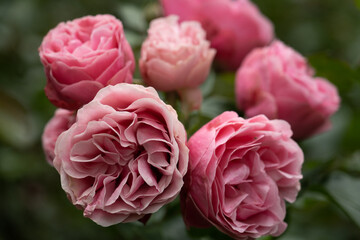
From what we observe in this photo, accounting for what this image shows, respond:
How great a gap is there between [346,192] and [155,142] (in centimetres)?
49

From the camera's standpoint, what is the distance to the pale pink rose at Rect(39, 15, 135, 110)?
69cm

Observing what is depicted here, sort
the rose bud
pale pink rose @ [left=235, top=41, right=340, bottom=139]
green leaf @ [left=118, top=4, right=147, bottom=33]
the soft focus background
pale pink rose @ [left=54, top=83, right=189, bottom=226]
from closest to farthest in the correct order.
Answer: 1. pale pink rose @ [left=54, top=83, right=189, bottom=226]
2. the rose bud
3. pale pink rose @ [left=235, top=41, right=340, bottom=139]
4. the soft focus background
5. green leaf @ [left=118, top=4, right=147, bottom=33]

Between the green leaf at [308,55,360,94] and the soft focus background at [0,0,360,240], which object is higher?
the green leaf at [308,55,360,94]

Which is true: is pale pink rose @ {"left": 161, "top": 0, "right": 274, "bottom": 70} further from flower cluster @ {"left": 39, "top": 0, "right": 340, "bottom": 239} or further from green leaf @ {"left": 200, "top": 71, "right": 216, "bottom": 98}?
flower cluster @ {"left": 39, "top": 0, "right": 340, "bottom": 239}

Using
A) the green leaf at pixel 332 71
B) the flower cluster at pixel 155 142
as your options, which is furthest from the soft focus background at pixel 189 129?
the flower cluster at pixel 155 142

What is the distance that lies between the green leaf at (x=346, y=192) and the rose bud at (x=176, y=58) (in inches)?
12.9

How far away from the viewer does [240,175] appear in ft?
2.15

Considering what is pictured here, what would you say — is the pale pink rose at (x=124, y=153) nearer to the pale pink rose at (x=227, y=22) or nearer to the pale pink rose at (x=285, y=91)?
→ the pale pink rose at (x=285, y=91)

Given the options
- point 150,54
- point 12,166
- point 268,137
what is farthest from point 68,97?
point 12,166

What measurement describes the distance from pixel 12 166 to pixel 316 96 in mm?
873

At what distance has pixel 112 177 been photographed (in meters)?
0.62

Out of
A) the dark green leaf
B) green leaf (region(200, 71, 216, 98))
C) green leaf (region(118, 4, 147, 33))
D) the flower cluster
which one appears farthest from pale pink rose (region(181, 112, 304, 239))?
the dark green leaf

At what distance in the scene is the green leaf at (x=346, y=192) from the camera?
2.97ft

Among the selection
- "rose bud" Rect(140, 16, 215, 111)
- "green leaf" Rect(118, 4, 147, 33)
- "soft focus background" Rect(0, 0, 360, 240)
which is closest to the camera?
"rose bud" Rect(140, 16, 215, 111)
